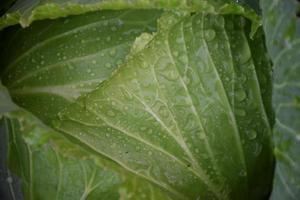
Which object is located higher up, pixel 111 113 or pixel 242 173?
pixel 111 113

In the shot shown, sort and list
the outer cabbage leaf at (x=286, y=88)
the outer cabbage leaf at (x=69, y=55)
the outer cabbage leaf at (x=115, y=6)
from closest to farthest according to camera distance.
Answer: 1. the outer cabbage leaf at (x=286, y=88)
2. the outer cabbage leaf at (x=115, y=6)
3. the outer cabbage leaf at (x=69, y=55)

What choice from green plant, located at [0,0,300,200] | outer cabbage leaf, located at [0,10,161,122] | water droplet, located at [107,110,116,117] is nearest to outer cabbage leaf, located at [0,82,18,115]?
green plant, located at [0,0,300,200]

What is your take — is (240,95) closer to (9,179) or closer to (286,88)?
(286,88)

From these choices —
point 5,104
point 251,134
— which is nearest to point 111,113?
point 5,104

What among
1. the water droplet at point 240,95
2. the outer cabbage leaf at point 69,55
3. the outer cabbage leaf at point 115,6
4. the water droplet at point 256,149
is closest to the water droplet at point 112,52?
the outer cabbage leaf at point 69,55

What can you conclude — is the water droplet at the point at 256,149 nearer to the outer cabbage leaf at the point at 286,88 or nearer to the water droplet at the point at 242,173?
the water droplet at the point at 242,173

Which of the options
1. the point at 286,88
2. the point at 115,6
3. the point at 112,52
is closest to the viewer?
the point at 286,88
